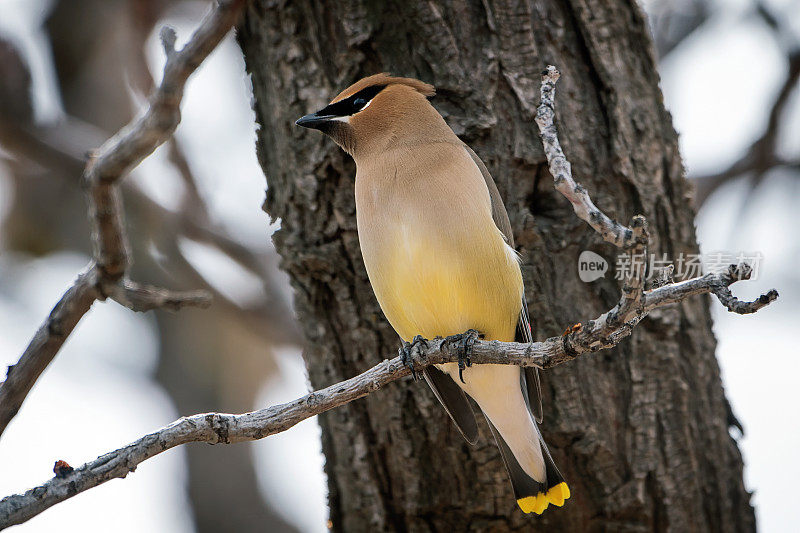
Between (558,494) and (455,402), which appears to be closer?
(558,494)

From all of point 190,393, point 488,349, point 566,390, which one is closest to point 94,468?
point 488,349

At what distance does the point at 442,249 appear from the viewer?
357 centimetres

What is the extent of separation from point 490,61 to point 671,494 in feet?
6.79

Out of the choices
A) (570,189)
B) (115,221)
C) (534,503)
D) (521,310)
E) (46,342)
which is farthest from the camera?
(534,503)

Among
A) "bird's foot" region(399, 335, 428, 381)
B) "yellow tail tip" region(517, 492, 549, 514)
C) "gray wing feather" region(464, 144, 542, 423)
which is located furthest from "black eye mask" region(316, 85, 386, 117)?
"yellow tail tip" region(517, 492, 549, 514)

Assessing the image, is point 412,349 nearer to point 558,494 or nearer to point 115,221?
point 558,494

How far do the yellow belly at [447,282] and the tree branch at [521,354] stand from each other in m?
0.35

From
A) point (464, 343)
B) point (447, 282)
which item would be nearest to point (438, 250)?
point (447, 282)

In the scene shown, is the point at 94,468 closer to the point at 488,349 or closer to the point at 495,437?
the point at 488,349

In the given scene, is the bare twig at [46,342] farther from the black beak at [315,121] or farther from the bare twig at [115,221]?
the black beak at [315,121]

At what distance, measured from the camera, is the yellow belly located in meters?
3.55

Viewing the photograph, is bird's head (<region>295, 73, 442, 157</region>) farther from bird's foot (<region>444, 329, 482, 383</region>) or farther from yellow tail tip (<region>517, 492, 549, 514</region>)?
yellow tail tip (<region>517, 492, 549, 514</region>)

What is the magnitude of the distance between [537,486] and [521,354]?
1.05m

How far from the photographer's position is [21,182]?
850cm
